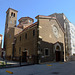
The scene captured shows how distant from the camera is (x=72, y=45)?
2550 centimetres

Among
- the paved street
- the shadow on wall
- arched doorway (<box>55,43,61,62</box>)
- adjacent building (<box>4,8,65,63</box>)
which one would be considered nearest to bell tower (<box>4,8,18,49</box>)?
adjacent building (<box>4,8,65,63</box>)

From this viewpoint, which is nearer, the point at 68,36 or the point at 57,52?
the point at 57,52

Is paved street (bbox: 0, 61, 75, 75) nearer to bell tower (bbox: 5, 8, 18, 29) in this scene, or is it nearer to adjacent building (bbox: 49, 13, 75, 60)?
adjacent building (bbox: 49, 13, 75, 60)

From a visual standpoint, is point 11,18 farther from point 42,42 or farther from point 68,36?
point 42,42

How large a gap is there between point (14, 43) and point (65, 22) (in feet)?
54.2

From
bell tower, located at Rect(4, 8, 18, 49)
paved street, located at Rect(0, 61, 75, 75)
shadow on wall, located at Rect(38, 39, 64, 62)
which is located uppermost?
bell tower, located at Rect(4, 8, 18, 49)

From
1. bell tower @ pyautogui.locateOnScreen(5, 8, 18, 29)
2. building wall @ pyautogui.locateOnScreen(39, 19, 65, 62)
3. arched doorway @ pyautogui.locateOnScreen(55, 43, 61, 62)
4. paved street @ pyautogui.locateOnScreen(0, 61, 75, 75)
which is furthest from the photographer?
bell tower @ pyautogui.locateOnScreen(5, 8, 18, 29)

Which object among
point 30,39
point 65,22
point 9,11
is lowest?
point 30,39

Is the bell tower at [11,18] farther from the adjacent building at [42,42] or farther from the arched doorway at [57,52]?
the arched doorway at [57,52]

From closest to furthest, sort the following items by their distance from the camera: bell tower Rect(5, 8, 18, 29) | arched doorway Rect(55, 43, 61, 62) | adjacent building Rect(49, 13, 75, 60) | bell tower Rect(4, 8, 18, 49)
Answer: arched doorway Rect(55, 43, 61, 62)
adjacent building Rect(49, 13, 75, 60)
bell tower Rect(4, 8, 18, 49)
bell tower Rect(5, 8, 18, 29)

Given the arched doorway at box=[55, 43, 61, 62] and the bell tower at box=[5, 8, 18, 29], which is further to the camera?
the bell tower at box=[5, 8, 18, 29]

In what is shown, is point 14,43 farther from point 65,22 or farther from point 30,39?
point 65,22

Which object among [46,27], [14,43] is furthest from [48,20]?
[14,43]

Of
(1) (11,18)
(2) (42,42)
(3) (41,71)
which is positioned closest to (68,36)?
(2) (42,42)
